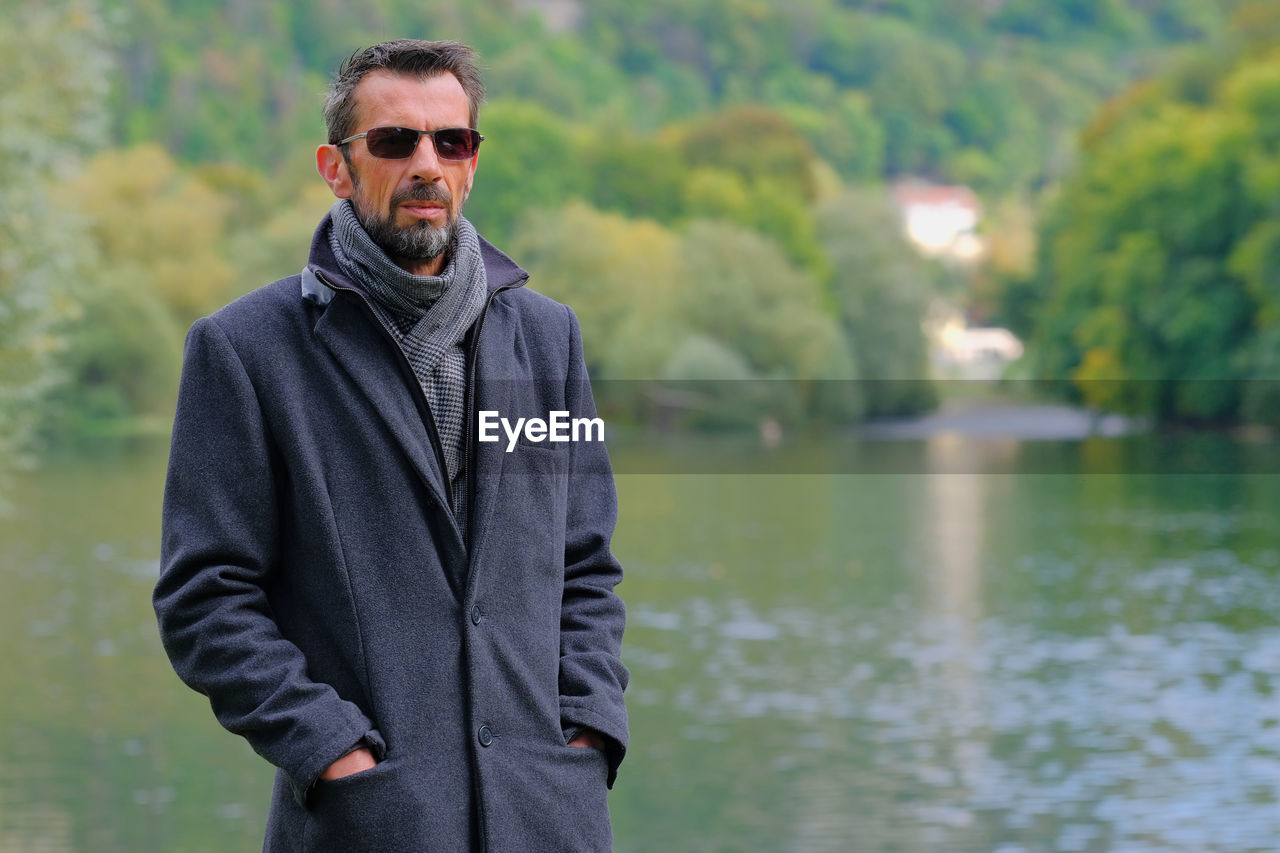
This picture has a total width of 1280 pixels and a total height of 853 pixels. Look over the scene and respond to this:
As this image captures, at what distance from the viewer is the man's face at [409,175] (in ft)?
8.02

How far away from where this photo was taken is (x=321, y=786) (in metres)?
2.30

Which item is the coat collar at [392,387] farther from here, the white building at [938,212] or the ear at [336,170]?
the white building at [938,212]

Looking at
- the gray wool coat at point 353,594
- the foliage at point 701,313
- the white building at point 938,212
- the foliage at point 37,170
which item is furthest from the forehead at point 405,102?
the white building at point 938,212

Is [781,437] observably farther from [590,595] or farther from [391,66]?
[391,66]

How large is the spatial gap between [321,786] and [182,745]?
40.1ft

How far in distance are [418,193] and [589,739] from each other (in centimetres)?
76

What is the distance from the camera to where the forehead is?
248 cm

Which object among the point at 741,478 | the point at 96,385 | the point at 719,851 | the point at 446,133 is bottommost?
the point at 719,851

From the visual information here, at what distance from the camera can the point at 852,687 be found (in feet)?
54.6

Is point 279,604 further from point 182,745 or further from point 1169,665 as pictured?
point 1169,665

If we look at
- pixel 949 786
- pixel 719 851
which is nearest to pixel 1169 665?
pixel 949 786

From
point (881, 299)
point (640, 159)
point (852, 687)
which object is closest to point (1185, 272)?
point (881, 299)

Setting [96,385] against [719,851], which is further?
[96,385]

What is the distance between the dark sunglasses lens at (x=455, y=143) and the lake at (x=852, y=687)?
910cm
